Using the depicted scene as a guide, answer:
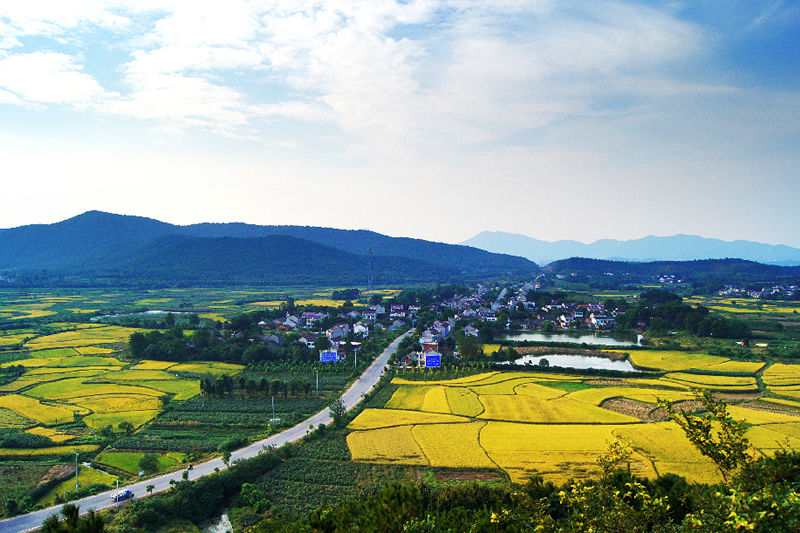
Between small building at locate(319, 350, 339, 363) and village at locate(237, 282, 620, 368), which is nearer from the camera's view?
small building at locate(319, 350, 339, 363)

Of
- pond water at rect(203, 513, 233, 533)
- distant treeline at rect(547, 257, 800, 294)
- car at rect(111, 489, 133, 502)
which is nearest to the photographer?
pond water at rect(203, 513, 233, 533)

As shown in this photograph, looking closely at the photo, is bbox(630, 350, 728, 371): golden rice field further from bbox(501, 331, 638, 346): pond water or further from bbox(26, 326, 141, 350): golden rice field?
bbox(26, 326, 141, 350): golden rice field

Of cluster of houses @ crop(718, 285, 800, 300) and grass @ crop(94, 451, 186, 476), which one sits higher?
cluster of houses @ crop(718, 285, 800, 300)

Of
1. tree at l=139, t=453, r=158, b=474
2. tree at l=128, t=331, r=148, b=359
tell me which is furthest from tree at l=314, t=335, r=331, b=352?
tree at l=139, t=453, r=158, b=474

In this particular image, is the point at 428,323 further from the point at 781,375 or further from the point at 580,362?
the point at 781,375

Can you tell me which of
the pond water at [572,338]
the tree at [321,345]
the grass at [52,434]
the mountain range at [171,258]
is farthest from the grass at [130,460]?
the mountain range at [171,258]

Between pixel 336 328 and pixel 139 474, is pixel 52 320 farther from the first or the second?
pixel 139 474

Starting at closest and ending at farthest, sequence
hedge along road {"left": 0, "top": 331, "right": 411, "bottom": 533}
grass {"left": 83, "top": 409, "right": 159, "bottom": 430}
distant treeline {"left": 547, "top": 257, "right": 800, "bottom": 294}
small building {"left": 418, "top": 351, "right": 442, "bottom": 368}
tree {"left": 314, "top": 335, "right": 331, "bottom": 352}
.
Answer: hedge along road {"left": 0, "top": 331, "right": 411, "bottom": 533} → grass {"left": 83, "top": 409, "right": 159, "bottom": 430} → small building {"left": 418, "top": 351, "right": 442, "bottom": 368} → tree {"left": 314, "top": 335, "right": 331, "bottom": 352} → distant treeline {"left": 547, "top": 257, "right": 800, "bottom": 294}
